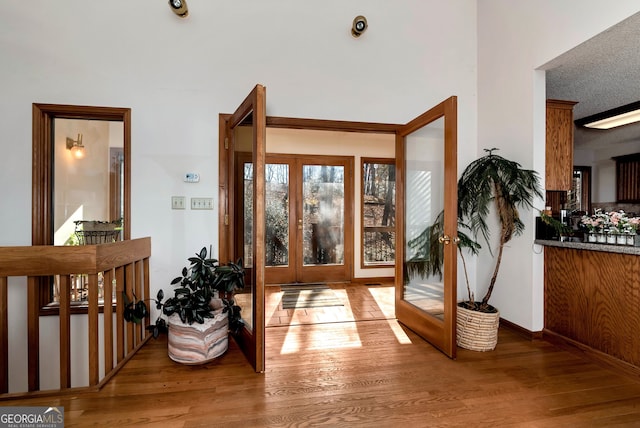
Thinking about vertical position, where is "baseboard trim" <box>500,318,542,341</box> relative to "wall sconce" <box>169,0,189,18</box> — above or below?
below

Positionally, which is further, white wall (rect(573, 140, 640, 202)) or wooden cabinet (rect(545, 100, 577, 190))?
white wall (rect(573, 140, 640, 202))

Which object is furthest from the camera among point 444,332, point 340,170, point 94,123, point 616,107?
point 340,170

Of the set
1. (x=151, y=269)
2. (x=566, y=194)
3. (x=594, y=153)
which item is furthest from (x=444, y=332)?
(x=594, y=153)

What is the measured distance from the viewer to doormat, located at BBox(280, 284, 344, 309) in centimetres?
370

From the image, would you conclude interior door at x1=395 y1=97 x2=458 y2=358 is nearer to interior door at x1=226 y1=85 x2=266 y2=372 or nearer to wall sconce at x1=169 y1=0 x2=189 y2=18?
interior door at x1=226 y1=85 x2=266 y2=372

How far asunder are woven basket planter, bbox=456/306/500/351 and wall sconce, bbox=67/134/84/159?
3.72 m

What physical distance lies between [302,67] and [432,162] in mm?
1521

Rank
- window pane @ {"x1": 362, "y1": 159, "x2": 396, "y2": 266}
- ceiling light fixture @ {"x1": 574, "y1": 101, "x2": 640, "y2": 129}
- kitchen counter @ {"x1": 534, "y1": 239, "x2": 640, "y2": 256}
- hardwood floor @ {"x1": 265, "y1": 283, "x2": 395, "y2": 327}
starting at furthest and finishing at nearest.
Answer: window pane @ {"x1": 362, "y1": 159, "x2": 396, "y2": 266} → ceiling light fixture @ {"x1": 574, "y1": 101, "x2": 640, "y2": 129} → hardwood floor @ {"x1": 265, "y1": 283, "x2": 395, "y2": 327} → kitchen counter @ {"x1": 534, "y1": 239, "x2": 640, "y2": 256}

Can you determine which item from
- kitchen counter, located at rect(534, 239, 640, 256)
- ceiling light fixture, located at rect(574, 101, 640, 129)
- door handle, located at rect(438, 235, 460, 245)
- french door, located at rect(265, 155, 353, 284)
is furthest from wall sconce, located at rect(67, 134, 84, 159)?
ceiling light fixture, located at rect(574, 101, 640, 129)

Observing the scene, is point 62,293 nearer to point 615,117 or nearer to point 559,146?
point 559,146

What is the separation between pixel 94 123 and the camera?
2.78 metres

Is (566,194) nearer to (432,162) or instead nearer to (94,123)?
(432,162)

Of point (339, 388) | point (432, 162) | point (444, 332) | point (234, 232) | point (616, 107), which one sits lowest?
point (339, 388)

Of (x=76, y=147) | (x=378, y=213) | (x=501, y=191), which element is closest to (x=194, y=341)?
(x=76, y=147)
